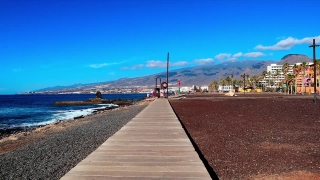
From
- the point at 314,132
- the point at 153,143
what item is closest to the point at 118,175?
the point at 153,143

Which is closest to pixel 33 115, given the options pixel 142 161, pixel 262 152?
pixel 262 152

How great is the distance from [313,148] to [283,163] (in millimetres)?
2047

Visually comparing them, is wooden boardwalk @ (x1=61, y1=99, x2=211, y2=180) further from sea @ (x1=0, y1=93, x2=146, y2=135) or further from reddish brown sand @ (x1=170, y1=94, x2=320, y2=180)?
sea @ (x1=0, y1=93, x2=146, y2=135)

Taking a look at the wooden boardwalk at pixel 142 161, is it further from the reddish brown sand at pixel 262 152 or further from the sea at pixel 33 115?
the sea at pixel 33 115

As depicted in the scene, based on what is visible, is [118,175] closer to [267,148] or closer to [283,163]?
[283,163]

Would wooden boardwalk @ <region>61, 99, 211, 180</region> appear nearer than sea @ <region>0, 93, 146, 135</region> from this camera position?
Yes

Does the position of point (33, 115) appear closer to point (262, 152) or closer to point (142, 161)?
point (262, 152)

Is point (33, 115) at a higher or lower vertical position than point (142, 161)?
lower

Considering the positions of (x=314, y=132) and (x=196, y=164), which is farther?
(x=314, y=132)

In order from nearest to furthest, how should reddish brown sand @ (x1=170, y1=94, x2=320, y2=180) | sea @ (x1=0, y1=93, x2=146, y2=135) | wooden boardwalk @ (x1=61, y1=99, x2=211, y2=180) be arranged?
wooden boardwalk @ (x1=61, y1=99, x2=211, y2=180)
reddish brown sand @ (x1=170, y1=94, x2=320, y2=180)
sea @ (x1=0, y1=93, x2=146, y2=135)

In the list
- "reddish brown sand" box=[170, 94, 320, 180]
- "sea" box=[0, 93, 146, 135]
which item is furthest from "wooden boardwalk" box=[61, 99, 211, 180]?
"sea" box=[0, 93, 146, 135]

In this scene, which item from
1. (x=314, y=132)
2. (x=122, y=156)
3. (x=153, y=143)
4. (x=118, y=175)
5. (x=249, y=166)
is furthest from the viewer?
(x=314, y=132)

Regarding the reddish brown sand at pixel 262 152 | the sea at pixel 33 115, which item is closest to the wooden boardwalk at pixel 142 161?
the reddish brown sand at pixel 262 152

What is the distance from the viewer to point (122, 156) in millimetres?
5891
